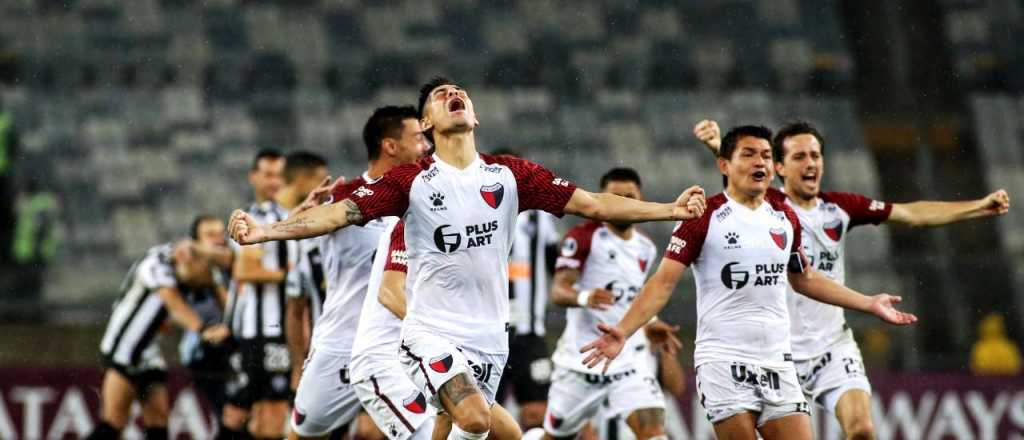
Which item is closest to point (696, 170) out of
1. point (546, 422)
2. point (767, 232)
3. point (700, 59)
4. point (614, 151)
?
point (614, 151)

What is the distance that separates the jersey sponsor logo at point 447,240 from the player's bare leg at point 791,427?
2.10 metres

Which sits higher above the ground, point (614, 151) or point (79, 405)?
point (614, 151)

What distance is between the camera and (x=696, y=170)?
22.5 meters

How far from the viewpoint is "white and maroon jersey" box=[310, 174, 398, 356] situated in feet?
29.7

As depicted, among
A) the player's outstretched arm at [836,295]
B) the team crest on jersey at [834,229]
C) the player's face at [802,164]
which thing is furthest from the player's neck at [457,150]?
the team crest on jersey at [834,229]

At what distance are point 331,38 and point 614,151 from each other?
5.20m

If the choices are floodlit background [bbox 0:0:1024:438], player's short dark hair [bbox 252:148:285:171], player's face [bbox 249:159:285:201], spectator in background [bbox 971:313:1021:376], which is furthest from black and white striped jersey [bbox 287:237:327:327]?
spectator in background [bbox 971:313:1021:376]

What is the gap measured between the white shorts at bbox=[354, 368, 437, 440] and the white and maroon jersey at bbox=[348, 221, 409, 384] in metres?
0.06

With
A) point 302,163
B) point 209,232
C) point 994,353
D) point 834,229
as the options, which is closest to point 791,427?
point 834,229

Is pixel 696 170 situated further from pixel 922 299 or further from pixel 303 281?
pixel 303 281

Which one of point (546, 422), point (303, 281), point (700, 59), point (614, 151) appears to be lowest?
point (546, 422)

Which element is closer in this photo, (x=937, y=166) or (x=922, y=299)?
(x=922, y=299)

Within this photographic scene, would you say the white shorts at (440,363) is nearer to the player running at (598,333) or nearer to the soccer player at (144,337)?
the player running at (598,333)

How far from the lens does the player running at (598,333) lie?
10.7 m
